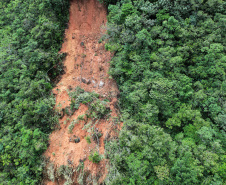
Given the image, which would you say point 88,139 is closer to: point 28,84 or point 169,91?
point 169,91

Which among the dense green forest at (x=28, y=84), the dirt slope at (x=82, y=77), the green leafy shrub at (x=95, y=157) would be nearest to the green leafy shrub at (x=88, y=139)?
the dirt slope at (x=82, y=77)

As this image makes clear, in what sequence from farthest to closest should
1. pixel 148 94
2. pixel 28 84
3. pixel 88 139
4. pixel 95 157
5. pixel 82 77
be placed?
1. pixel 82 77
2. pixel 28 84
3. pixel 148 94
4. pixel 88 139
5. pixel 95 157

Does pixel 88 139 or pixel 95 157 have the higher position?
pixel 88 139

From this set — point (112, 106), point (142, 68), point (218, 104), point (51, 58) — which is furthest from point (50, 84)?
point (218, 104)

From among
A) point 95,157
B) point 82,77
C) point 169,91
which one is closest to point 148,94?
point 169,91

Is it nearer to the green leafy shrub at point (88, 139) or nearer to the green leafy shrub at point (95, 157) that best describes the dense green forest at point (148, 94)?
the green leafy shrub at point (95, 157)

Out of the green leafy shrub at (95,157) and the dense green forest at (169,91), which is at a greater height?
the dense green forest at (169,91)
